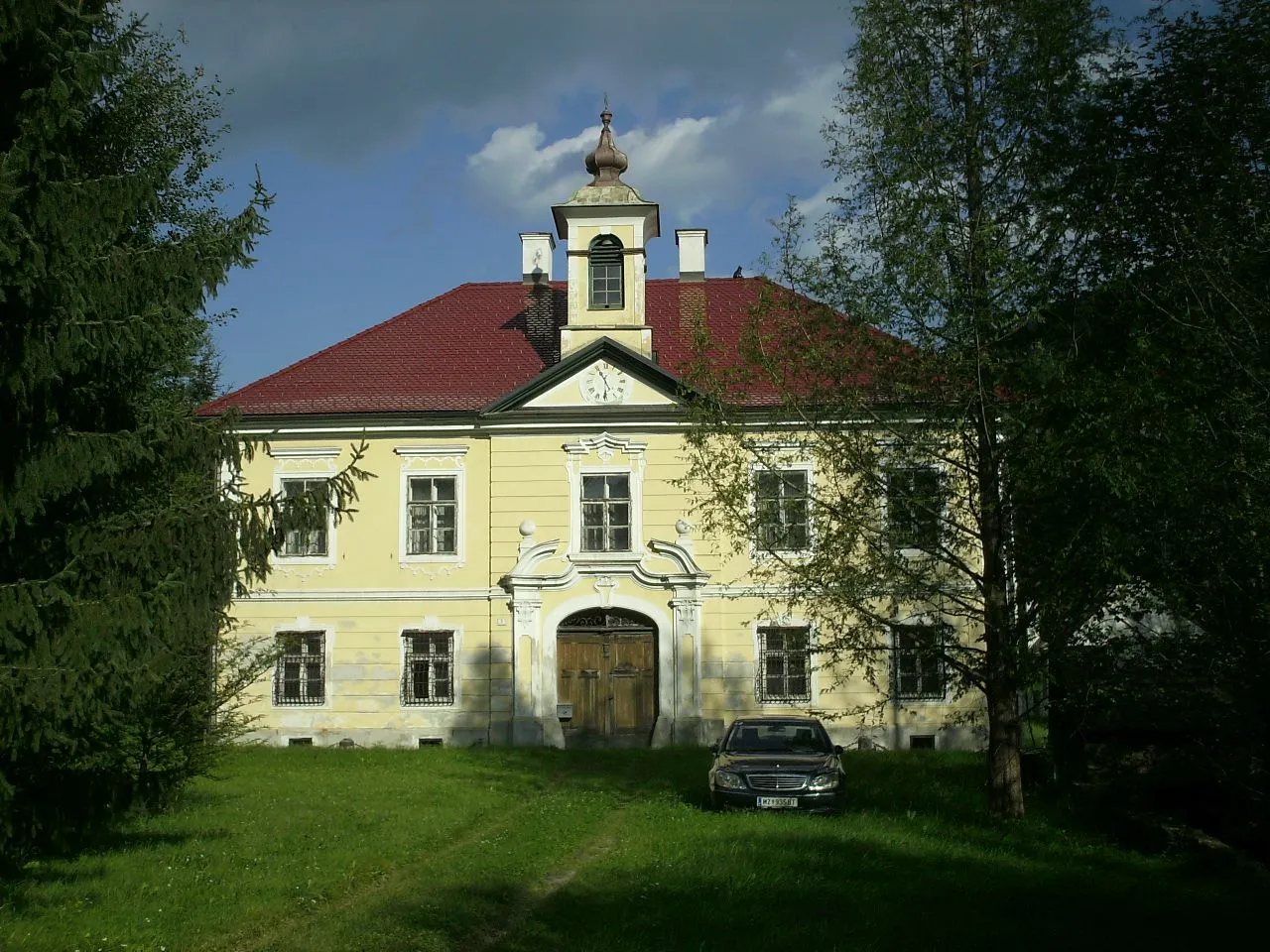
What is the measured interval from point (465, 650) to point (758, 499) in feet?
37.1

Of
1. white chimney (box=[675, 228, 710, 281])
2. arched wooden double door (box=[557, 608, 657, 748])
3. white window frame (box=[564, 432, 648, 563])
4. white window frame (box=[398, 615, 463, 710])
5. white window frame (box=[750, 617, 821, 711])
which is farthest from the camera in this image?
white chimney (box=[675, 228, 710, 281])

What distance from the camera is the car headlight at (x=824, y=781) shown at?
15.7 metres

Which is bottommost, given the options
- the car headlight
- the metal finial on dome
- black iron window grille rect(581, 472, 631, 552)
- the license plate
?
the license plate

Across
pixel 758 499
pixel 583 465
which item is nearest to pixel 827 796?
pixel 758 499

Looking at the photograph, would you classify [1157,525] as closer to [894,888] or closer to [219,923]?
[894,888]

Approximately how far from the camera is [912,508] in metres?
15.3

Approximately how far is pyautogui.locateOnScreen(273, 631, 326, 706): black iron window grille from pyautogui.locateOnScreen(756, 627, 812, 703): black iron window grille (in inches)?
337

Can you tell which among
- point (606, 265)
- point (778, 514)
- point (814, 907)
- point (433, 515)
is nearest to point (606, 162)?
point (606, 265)

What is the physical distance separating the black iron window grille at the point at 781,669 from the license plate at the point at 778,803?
31.5 feet

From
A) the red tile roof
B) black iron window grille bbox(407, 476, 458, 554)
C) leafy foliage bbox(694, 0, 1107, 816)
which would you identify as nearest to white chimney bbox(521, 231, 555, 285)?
the red tile roof

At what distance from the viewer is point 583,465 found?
26.0 metres

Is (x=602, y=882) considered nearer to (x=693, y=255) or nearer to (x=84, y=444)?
(x=84, y=444)

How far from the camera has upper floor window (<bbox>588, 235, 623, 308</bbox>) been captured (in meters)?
26.7

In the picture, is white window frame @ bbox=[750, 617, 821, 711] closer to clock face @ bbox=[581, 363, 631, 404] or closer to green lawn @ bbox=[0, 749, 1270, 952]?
clock face @ bbox=[581, 363, 631, 404]
